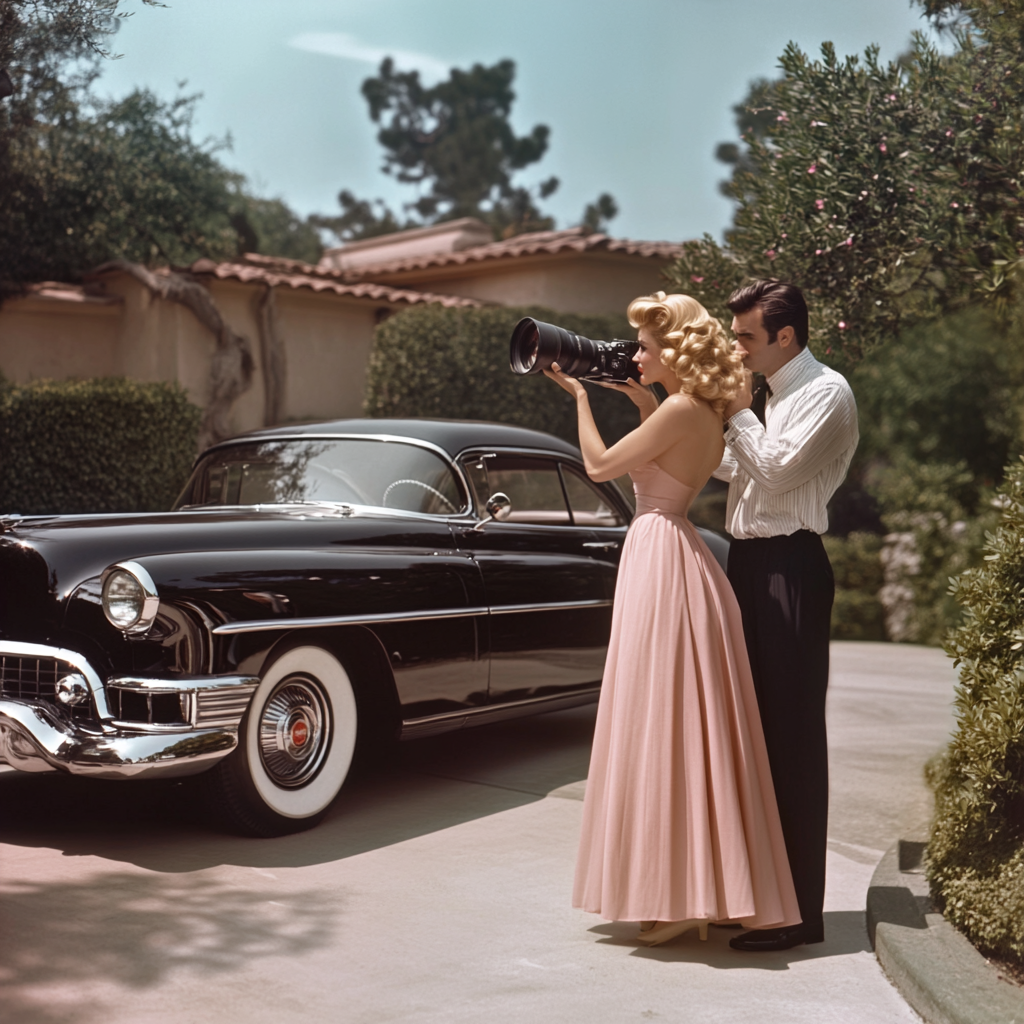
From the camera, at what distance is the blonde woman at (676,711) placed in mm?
3617

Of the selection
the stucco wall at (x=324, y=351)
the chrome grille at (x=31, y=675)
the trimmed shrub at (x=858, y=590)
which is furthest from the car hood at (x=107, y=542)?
the stucco wall at (x=324, y=351)

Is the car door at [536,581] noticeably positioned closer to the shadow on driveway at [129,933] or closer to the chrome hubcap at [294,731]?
the chrome hubcap at [294,731]

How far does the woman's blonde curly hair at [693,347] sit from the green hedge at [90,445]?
8.55m

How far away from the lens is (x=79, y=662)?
4.47 m

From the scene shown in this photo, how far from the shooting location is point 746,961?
3.77 meters

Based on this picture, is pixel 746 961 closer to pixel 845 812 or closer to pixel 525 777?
pixel 845 812

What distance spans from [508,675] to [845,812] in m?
1.64

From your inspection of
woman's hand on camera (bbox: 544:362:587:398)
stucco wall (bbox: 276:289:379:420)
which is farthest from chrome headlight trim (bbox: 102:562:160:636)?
stucco wall (bbox: 276:289:379:420)

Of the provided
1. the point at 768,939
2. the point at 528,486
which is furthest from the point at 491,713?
the point at 768,939

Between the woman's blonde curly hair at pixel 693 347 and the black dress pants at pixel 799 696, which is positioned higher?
the woman's blonde curly hair at pixel 693 347

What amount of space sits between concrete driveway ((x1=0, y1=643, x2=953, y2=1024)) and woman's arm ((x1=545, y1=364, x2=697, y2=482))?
1.46 meters

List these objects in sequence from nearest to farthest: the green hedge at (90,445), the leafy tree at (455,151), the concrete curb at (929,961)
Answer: the concrete curb at (929,961) → the green hedge at (90,445) → the leafy tree at (455,151)

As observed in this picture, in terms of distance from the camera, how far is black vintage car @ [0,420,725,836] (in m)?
4.48

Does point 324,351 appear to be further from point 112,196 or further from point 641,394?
point 641,394
